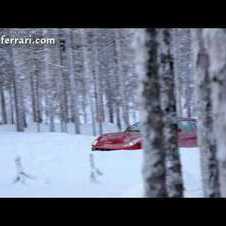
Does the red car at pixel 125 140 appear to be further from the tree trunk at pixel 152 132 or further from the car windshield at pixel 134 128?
the tree trunk at pixel 152 132

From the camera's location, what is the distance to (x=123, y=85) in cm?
603

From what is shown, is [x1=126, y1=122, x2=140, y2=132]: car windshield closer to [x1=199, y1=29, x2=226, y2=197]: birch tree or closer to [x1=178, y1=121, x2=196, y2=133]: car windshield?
[x1=178, y1=121, x2=196, y2=133]: car windshield

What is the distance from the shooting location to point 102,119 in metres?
5.22

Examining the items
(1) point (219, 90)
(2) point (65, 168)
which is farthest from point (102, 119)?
(1) point (219, 90)

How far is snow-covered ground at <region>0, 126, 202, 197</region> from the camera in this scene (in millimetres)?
4297

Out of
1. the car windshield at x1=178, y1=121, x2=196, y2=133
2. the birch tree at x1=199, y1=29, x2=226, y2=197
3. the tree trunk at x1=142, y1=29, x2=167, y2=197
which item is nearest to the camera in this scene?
the birch tree at x1=199, y1=29, x2=226, y2=197

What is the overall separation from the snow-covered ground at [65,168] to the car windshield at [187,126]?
20cm

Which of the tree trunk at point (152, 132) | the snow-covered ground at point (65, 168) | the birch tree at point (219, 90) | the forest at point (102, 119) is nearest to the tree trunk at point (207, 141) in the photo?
the forest at point (102, 119)

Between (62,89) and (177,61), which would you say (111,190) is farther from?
(177,61)

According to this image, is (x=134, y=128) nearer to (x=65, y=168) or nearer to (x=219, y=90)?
(x=65, y=168)

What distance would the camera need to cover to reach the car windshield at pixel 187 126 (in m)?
4.83

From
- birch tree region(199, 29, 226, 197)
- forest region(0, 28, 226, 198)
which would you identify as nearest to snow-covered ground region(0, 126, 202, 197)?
forest region(0, 28, 226, 198)

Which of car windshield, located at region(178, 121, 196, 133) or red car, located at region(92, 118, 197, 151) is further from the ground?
car windshield, located at region(178, 121, 196, 133)
